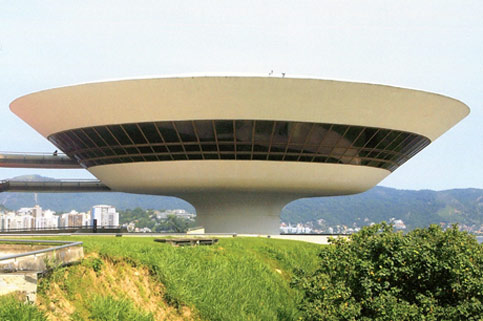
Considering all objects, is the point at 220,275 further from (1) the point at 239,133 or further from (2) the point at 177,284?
(1) the point at 239,133

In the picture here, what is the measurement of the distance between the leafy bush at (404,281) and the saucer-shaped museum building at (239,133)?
13962mm

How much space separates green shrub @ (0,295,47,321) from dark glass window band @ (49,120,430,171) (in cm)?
2130

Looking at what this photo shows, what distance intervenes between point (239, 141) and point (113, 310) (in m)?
20.2

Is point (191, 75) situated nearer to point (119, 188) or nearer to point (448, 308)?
point (119, 188)

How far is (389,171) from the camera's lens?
4159 cm

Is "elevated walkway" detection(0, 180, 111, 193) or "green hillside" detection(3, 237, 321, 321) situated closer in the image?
"green hillside" detection(3, 237, 321, 321)

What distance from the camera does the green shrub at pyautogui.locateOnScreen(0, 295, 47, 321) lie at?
1077 cm

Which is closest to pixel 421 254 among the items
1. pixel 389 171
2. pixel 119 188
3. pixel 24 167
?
pixel 389 171

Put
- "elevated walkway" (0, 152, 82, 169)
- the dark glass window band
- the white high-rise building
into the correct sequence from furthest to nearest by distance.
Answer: the white high-rise building → "elevated walkway" (0, 152, 82, 169) → the dark glass window band

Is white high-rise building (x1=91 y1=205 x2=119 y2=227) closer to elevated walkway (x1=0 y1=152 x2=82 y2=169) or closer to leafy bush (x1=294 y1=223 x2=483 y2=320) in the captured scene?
elevated walkway (x1=0 y1=152 x2=82 y2=169)

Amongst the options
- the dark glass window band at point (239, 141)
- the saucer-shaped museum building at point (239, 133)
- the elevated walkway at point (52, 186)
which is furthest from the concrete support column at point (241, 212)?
the elevated walkway at point (52, 186)

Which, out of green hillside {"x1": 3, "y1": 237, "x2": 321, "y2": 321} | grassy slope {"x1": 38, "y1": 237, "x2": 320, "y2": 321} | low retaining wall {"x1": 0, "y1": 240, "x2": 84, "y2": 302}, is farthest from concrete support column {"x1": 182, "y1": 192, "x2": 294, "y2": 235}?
low retaining wall {"x1": 0, "y1": 240, "x2": 84, "y2": 302}

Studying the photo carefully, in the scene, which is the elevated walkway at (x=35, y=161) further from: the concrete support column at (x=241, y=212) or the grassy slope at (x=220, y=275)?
the grassy slope at (x=220, y=275)

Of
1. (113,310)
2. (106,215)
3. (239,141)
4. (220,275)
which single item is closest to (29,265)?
(113,310)
